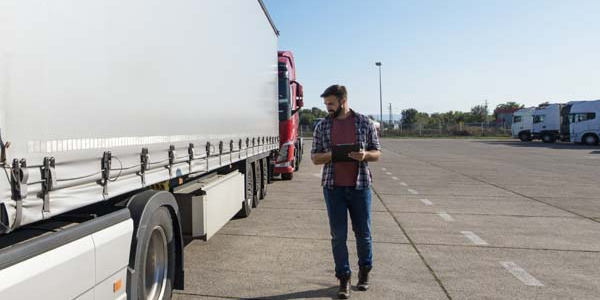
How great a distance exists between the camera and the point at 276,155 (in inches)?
477

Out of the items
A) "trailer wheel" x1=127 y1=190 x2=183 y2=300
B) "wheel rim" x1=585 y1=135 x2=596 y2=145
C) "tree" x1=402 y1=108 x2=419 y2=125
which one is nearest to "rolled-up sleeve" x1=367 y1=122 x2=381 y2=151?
"trailer wheel" x1=127 y1=190 x2=183 y2=300

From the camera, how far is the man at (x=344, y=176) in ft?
13.8

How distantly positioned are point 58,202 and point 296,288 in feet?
8.56

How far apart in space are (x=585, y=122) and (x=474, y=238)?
3506cm

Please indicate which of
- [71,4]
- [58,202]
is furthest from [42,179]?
[71,4]

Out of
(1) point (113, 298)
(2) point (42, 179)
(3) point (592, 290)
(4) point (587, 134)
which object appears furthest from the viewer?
(4) point (587, 134)

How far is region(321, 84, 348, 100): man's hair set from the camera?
4145 mm

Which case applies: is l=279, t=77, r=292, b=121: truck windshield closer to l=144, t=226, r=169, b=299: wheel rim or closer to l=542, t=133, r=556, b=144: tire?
l=144, t=226, r=169, b=299: wheel rim

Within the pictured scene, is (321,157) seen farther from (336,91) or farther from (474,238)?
(474,238)

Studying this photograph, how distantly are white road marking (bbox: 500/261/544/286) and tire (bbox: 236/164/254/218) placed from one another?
150 inches

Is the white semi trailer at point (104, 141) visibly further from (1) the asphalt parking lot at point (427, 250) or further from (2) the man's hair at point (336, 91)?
(2) the man's hair at point (336, 91)

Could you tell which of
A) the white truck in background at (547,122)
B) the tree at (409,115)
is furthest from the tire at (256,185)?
the tree at (409,115)

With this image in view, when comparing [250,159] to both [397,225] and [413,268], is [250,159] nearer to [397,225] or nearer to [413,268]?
[397,225]

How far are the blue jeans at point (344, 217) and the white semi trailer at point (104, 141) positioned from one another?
129 cm
